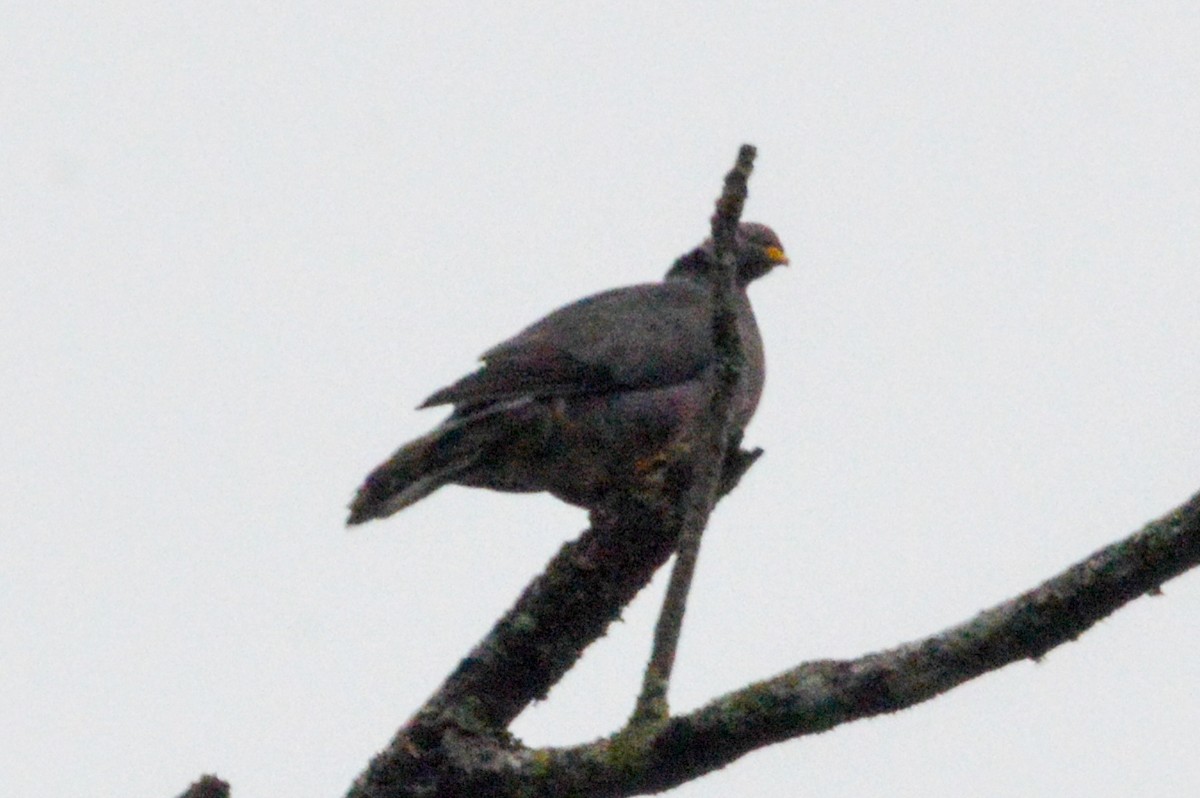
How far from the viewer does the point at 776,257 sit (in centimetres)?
1103

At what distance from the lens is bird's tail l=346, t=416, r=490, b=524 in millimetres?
7109

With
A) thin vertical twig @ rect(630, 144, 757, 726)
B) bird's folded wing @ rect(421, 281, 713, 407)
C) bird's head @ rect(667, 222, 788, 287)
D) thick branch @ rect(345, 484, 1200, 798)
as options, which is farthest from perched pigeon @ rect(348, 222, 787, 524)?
thick branch @ rect(345, 484, 1200, 798)

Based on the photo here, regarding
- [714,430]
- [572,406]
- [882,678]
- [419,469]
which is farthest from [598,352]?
[882,678]

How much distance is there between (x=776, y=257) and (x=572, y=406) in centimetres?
313

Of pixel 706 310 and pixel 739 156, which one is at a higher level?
pixel 706 310

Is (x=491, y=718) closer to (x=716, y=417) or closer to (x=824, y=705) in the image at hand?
(x=716, y=417)

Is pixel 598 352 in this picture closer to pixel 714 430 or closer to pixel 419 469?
pixel 419 469

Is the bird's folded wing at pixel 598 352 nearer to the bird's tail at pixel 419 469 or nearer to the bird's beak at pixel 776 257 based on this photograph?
the bird's tail at pixel 419 469

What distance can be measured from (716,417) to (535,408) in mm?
3759

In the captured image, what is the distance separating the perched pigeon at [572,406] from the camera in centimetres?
769

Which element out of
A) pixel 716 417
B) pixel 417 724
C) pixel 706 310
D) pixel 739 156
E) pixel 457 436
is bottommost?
pixel 417 724

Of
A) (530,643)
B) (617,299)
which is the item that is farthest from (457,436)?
(530,643)

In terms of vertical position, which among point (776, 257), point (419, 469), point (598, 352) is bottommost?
point (419, 469)

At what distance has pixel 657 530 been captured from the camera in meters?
5.48
